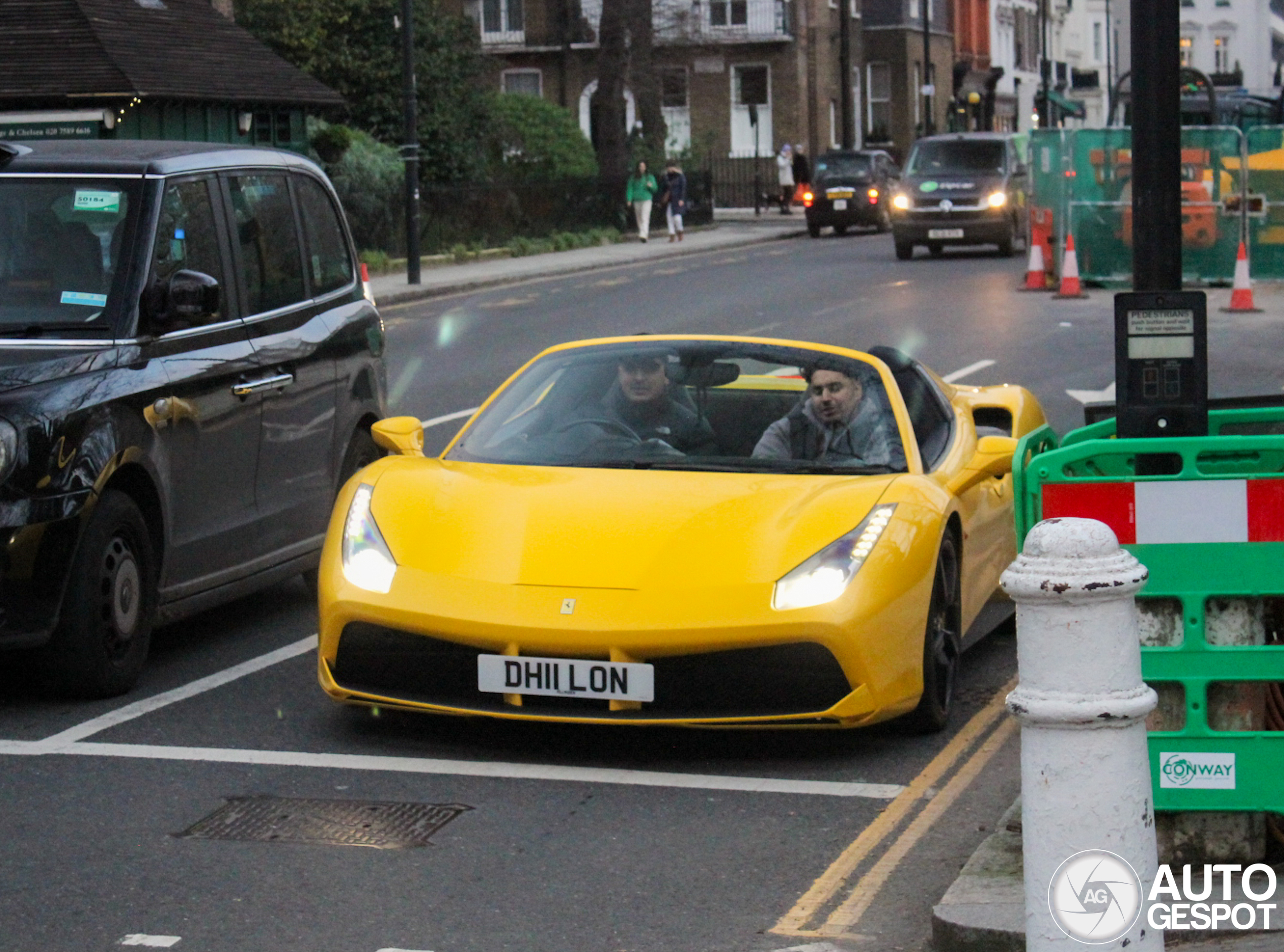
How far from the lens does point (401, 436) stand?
7.54 metres

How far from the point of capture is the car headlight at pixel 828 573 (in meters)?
6.07

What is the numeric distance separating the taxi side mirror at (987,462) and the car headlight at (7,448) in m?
3.18

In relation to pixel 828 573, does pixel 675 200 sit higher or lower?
higher

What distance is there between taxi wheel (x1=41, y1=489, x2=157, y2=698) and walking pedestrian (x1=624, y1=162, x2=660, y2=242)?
1470 inches

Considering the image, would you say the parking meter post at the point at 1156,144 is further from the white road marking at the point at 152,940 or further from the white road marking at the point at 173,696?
the white road marking at the point at 173,696

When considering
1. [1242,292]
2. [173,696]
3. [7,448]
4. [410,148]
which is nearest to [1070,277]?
[1242,292]

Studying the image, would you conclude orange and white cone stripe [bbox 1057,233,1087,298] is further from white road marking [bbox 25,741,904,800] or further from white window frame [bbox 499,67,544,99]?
white window frame [bbox 499,67,544,99]

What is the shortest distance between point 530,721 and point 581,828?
2.98ft

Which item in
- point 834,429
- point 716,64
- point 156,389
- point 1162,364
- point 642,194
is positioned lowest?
point 834,429

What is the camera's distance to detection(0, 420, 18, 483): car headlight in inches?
263

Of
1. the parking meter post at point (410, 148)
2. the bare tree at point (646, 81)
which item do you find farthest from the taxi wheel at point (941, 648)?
the bare tree at point (646, 81)

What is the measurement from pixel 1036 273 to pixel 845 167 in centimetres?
1857

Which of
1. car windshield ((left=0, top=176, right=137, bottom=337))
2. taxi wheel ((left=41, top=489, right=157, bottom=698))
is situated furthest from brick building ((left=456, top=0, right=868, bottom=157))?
taxi wheel ((left=41, top=489, right=157, bottom=698))

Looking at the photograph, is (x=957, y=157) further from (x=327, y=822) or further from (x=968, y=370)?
(x=327, y=822)
